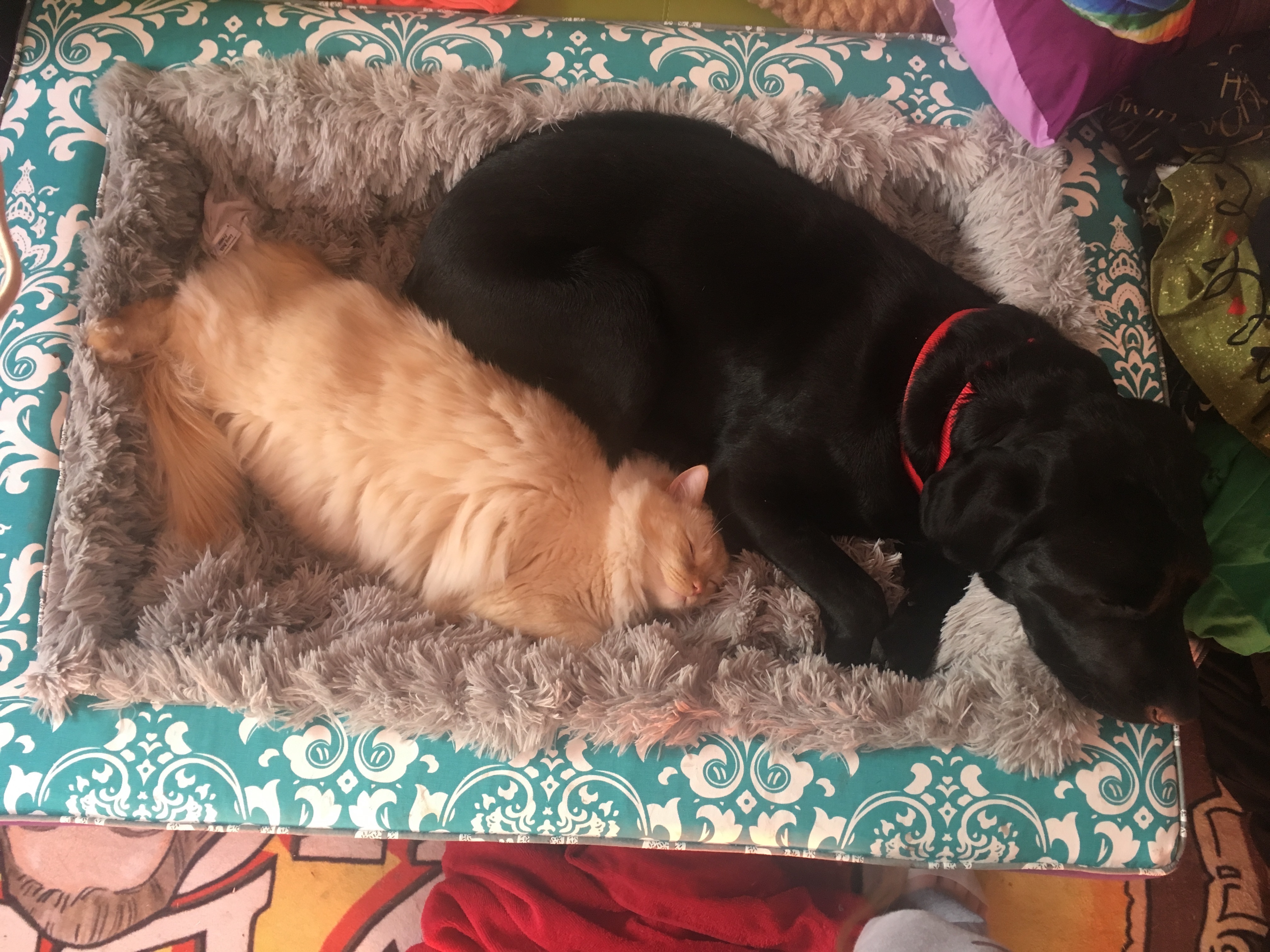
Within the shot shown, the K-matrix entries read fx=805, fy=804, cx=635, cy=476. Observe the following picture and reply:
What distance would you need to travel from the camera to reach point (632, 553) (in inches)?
53.1

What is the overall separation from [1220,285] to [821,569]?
883 mm

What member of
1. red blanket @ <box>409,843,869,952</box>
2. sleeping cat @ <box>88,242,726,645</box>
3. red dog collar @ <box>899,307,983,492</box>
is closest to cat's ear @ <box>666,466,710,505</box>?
sleeping cat @ <box>88,242,726,645</box>

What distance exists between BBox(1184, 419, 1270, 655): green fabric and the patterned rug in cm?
49

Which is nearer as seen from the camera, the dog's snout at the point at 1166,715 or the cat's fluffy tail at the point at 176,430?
the dog's snout at the point at 1166,715

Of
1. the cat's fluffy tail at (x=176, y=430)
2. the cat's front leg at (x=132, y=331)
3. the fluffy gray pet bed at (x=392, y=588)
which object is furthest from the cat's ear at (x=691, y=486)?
the cat's front leg at (x=132, y=331)

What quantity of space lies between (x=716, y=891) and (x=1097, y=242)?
1.37m

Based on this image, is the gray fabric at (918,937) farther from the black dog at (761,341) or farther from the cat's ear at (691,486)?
the cat's ear at (691,486)

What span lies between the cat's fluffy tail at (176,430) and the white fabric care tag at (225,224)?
232 millimetres

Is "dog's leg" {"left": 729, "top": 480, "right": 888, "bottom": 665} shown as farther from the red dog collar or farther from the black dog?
the red dog collar

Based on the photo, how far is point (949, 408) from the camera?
1.21 m

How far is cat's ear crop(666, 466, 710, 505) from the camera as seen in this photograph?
4.34ft

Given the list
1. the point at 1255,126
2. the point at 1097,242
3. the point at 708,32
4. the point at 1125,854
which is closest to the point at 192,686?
the point at 1125,854

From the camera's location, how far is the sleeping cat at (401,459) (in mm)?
1315

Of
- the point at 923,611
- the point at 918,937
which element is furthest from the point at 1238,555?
the point at 918,937
